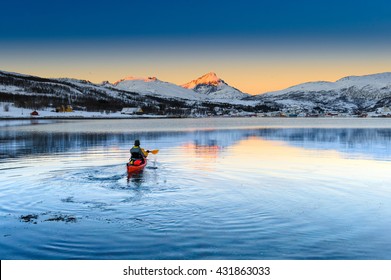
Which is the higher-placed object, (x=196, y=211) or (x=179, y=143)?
(x=179, y=143)

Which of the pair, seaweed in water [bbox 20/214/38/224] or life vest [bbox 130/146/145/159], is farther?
life vest [bbox 130/146/145/159]

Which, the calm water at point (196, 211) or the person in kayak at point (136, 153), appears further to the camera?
the person in kayak at point (136, 153)

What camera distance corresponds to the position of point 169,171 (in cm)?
2669

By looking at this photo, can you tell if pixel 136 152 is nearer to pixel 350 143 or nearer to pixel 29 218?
pixel 29 218

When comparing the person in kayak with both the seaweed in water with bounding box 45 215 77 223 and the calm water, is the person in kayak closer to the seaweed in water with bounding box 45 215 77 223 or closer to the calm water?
the calm water

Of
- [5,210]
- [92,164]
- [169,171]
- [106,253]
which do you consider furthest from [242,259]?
[92,164]

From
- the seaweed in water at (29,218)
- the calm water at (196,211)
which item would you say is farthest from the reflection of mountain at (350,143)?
the seaweed in water at (29,218)

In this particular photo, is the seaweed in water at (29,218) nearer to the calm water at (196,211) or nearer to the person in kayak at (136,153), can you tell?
the calm water at (196,211)

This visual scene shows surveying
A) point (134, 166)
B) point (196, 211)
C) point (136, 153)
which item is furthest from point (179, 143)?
point (196, 211)

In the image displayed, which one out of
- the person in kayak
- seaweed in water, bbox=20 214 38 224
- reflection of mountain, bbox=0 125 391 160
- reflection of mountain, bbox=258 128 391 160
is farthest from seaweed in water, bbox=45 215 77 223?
reflection of mountain, bbox=258 128 391 160

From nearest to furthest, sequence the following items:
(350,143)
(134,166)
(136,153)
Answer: (134,166), (136,153), (350,143)

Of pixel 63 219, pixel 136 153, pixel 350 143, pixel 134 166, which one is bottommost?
pixel 63 219

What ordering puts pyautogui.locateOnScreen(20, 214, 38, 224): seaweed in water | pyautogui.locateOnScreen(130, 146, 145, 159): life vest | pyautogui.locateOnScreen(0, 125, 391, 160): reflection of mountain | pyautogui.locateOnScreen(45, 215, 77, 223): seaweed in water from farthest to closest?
pyautogui.locateOnScreen(0, 125, 391, 160): reflection of mountain
pyautogui.locateOnScreen(130, 146, 145, 159): life vest
pyautogui.locateOnScreen(45, 215, 77, 223): seaweed in water
pyautogui.locateOnScreen(20, 214, 38, 224): seaweed in water
